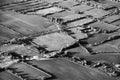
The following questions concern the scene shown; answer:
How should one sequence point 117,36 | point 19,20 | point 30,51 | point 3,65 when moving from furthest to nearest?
1. point 19,20
2. point 117,36
3. point 30,51
4. point 3,65

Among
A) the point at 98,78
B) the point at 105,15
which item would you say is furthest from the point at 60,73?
the point at 105,15

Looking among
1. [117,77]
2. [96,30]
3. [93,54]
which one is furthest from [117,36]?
[117,77]

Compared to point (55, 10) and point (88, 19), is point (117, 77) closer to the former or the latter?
point (88, 19)

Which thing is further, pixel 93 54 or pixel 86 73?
pixel 93 54

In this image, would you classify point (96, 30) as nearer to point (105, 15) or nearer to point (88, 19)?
point (88, 19)

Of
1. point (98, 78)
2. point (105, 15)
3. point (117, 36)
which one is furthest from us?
→ point (105, 15)

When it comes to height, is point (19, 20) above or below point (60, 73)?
above
